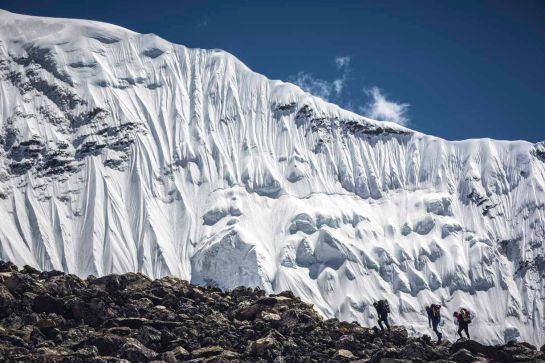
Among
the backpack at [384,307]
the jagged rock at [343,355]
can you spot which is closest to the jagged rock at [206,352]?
the jagged rock at [343,355]

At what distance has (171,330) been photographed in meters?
40.4

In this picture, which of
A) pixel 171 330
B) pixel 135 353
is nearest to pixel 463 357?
pixel 171 330

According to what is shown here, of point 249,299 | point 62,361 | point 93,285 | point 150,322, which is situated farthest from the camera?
point 249,299

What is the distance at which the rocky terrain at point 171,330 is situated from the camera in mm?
36156

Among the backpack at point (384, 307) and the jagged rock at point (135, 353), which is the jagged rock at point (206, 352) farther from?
the backpack at point (384, 307)

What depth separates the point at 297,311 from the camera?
47281mm

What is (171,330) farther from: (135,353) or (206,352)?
(135,353)

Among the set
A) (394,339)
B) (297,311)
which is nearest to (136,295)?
(297,311)

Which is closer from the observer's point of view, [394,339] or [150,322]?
[150,322]

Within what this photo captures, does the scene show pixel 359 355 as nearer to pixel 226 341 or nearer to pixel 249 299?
pixel 226 341

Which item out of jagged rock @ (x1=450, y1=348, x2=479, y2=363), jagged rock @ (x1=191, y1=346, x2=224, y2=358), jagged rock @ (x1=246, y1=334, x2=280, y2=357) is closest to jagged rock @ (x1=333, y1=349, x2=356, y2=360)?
jagged rock @ (x1=246, y1=334, x2=280, y2=357)

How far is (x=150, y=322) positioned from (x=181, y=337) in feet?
7.84

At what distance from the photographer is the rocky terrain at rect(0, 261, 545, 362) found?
119ft

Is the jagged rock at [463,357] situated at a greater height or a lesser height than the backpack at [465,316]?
lesser
